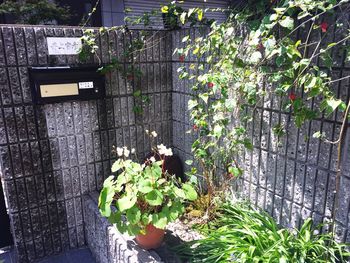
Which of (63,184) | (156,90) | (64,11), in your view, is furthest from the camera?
(64,11)

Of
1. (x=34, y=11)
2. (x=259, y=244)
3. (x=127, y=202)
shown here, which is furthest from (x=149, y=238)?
(x=34, y=11)

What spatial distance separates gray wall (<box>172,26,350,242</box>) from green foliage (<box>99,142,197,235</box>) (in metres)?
0.66

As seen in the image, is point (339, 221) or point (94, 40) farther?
point (94, 40)

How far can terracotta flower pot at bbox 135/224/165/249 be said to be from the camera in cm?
217

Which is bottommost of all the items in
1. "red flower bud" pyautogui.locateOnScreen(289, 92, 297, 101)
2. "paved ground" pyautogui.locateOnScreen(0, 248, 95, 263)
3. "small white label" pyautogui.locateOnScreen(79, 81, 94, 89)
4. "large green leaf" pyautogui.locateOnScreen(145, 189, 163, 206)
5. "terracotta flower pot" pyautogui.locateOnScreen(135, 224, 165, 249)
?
"paved ground" pyautogui.locateOnScreen(0, 248, 95, 263)

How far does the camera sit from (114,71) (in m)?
2.90

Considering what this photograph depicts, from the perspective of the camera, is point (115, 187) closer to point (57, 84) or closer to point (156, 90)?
point (57, 84)

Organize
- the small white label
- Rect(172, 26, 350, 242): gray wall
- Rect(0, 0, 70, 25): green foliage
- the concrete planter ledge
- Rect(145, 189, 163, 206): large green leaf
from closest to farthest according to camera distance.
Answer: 1. Rect(172, 26, 350, 242): gray wall
2. Rect(145, 189, 163, 206): large green leaf
3. the concrete planter ledge
4. the small white label
5. Rect(0, 0, 70, 25): green foliage

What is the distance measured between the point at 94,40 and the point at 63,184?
1.40 meters

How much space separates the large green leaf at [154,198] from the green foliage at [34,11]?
4.14m

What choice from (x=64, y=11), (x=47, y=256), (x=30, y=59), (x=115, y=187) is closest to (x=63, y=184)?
(x=47, y=256)

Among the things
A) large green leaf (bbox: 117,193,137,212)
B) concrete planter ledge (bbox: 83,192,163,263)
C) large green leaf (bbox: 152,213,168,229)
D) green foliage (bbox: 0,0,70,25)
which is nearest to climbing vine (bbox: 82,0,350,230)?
large green leaf (bbox: 152,213,168,229)

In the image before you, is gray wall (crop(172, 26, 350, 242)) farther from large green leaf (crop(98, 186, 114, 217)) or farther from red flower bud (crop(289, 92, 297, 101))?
large green leaf (crop(98, 186, 114, 217))

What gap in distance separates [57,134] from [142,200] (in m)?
1.11
